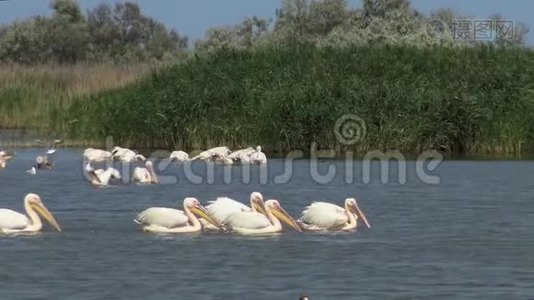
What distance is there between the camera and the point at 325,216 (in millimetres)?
15336

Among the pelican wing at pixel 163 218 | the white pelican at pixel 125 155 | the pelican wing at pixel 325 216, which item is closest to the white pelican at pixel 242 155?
the white pelican at pixel 125 155

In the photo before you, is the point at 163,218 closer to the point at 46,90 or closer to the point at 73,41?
the point at 46,90

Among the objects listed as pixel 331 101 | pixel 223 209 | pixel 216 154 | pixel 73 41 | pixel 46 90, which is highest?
pixel 73 41

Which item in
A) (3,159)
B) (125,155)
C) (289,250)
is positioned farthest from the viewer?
(125,155)

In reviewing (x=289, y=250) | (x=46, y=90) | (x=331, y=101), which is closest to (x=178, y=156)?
(x=331, y=101)

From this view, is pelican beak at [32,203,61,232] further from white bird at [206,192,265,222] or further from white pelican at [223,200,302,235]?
white pelican at [223,200,302,235]

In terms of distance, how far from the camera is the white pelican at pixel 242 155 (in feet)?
76.8

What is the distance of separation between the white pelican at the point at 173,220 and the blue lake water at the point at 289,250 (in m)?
0.18

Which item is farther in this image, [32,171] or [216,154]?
[216,154]

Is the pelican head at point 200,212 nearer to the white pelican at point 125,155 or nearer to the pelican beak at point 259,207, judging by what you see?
the pelican beak at point 259,207

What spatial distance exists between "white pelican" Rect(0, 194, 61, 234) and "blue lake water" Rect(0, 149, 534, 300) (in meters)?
0.14

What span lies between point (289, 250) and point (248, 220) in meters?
1.20

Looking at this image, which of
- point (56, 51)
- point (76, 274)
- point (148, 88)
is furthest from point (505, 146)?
point (56, 51)

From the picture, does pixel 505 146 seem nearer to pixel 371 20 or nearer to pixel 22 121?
pixel 22 121
